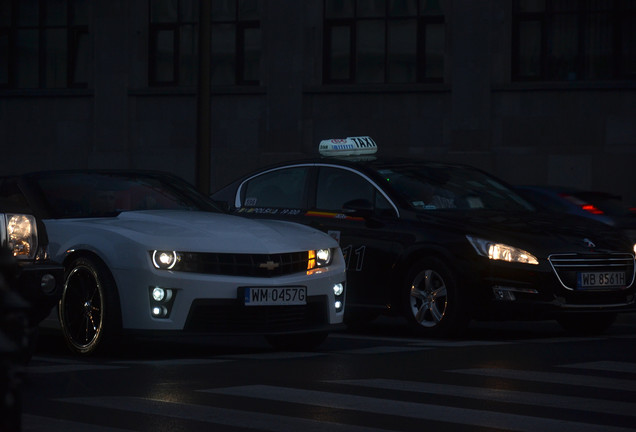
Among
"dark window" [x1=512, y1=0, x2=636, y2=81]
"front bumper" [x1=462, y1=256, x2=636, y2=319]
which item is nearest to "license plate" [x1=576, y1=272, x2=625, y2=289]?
"front bumper" [x1=462, y1=256, x2=636, y2=319]

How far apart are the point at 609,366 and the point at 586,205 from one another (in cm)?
625

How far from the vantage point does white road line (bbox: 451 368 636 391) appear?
8.33 m

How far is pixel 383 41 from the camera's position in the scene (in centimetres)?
2769

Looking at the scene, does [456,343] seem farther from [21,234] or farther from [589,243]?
[21,234]

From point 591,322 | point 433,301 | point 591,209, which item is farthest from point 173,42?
point 433,301

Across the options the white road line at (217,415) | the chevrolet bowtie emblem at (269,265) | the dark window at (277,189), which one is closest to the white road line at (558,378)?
the chevrolet bowtie emblem at (269,265)

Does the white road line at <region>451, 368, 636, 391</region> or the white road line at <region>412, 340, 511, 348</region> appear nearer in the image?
the white road line at <region>451, 368, 636, 391</region>

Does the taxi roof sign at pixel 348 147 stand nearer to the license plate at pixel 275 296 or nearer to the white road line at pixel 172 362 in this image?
the license plate at pixel 275 296

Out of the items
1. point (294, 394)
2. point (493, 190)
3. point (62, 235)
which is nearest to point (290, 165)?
point (493, 190)

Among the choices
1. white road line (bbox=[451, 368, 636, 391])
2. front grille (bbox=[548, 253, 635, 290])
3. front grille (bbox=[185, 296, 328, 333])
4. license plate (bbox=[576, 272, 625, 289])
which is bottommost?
white road line (bbox=[451, 368, 636, 391])

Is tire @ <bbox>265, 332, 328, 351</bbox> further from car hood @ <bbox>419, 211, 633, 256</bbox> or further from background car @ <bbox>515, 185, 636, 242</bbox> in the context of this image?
background car @ <bbox>515, 185, 636, 242</bbox>

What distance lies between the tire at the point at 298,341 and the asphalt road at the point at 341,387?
0.09 m

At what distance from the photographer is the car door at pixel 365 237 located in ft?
39.7

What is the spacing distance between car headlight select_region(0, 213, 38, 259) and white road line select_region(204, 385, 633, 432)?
143 cm
